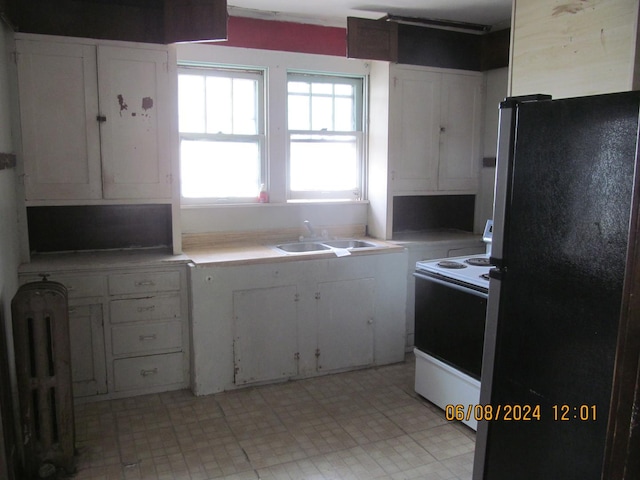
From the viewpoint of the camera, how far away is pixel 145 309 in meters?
3.30

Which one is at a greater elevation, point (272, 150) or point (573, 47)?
point (573, 47)

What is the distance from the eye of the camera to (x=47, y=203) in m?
3.26

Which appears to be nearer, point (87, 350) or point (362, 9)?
point (87, 350)

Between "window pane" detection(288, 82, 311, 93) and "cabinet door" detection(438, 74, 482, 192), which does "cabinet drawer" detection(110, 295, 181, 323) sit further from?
"cabinet door" detection(438, 74, 482, 192)

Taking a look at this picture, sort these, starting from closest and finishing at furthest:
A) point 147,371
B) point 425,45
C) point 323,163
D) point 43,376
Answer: point 43,376
point 147,371
point 425,45
point 323,163

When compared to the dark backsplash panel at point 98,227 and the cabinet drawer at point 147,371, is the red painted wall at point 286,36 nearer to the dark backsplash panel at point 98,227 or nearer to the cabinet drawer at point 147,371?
the dark backsplash panel at point 98,227

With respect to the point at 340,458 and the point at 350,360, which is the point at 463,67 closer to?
the point at 350,360

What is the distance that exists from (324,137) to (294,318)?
1.54 m

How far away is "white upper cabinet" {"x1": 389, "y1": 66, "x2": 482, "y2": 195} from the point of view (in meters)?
4.14

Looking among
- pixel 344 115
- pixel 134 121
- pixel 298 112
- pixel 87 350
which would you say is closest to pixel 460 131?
pixel 344 115

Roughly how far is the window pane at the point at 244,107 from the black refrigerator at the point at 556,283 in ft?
8.13

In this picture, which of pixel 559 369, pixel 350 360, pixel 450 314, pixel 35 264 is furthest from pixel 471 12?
pixel 35 264

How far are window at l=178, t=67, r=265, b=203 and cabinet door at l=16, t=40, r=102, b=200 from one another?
677 mm

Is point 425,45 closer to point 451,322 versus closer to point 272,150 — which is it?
point 272,150
